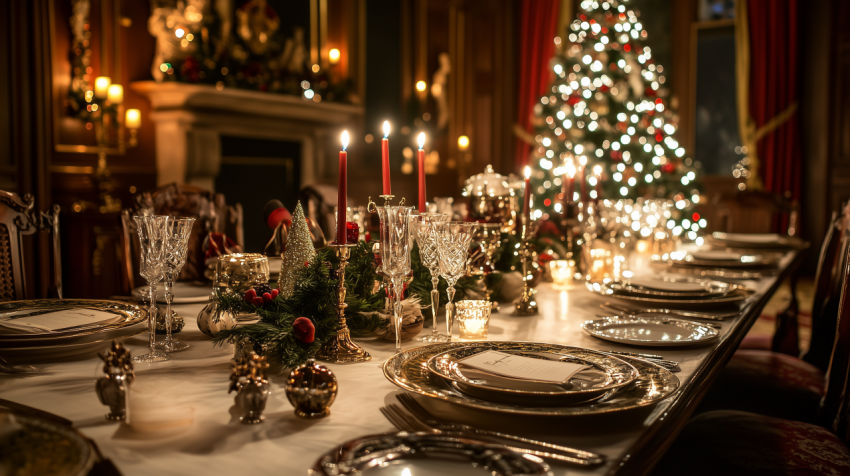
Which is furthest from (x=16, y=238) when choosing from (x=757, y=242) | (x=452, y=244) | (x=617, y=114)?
(x=617, y=114)

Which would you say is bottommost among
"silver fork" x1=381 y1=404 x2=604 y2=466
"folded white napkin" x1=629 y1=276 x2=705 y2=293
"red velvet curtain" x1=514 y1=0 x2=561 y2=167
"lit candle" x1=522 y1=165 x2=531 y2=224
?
"silver fork" x1=381 y1=404 x2=604 y2=466

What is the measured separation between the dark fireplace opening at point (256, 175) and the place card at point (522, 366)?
3736 mm

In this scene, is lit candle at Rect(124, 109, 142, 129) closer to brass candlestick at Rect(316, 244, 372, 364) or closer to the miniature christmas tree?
the miniature christmas tree

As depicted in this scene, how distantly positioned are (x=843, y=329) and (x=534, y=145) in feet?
17.2

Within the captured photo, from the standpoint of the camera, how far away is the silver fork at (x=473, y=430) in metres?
0.60

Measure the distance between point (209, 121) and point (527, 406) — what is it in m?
3.96

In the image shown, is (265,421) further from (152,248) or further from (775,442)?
(775,442)

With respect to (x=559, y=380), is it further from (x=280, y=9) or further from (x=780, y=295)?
(x=780, y=295)

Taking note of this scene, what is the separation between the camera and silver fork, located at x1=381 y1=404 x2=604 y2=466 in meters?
0.60

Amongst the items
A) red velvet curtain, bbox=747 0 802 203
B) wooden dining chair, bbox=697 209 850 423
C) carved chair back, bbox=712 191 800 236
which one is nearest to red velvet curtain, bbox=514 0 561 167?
red velvet curtain, bbox=747 0 802 203

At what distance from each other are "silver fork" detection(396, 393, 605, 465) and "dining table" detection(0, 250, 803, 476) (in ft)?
0.03

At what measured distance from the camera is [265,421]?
702 mm

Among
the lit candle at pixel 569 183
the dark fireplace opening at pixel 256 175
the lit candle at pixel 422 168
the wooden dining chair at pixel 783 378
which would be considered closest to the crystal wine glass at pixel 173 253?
the lit candle at pixel 422 168

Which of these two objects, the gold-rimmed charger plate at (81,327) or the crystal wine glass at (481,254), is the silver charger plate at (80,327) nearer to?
the gold-rimmed charger plate at (81,327)
